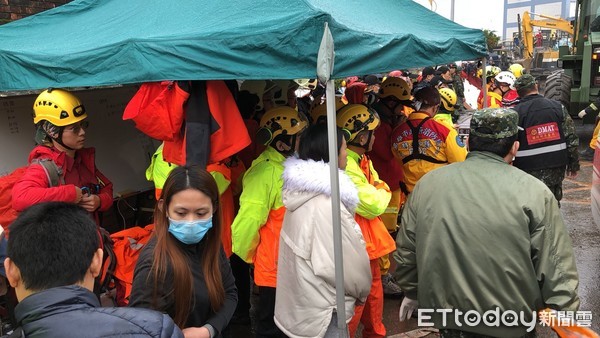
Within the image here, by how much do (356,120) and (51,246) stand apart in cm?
275

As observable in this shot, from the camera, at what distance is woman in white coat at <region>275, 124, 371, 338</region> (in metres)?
2.82

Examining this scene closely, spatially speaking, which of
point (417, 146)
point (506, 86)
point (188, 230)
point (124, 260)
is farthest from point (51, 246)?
point (506, 86)

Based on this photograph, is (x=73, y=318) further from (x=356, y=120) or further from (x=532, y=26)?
(x=532, y=26)

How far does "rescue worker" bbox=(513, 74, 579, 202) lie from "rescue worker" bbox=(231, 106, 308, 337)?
2.87 meters

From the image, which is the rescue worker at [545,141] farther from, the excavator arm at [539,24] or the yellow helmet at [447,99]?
the excavator arm at [539,24]

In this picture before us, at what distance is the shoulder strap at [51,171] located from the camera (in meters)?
3.36

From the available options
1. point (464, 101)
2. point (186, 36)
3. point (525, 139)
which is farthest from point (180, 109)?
point (464, 101)

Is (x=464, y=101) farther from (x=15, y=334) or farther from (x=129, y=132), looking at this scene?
(x=15, y=334)

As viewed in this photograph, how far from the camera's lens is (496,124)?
8.21ft

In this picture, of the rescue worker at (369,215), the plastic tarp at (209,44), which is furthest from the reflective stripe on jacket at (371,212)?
the plastic tarp at (209,44)

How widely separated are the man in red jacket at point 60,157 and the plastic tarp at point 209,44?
0.19 m

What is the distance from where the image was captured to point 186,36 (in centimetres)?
292

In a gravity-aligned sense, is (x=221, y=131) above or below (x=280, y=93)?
below

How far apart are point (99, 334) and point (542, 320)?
81.4 inches
